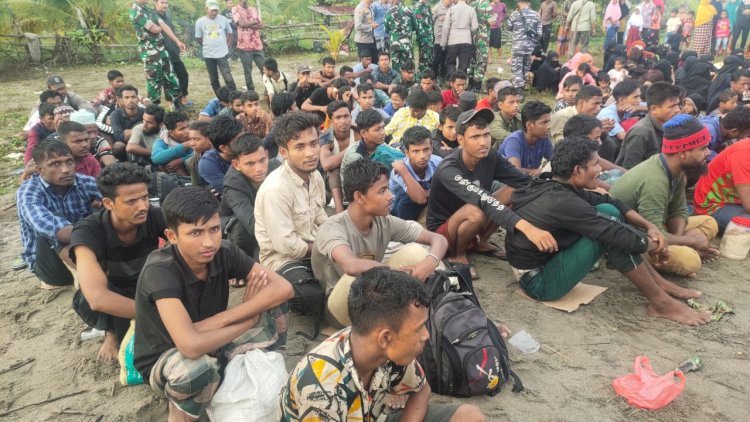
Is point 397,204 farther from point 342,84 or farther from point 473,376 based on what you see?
point 342,84

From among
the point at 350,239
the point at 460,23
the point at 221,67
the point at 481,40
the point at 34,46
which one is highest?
the point at 34,46

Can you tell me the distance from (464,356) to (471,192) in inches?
61.5

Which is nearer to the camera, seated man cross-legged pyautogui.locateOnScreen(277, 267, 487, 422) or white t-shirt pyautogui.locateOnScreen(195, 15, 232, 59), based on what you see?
seated man cross-legged pyautogui.locateOnScreen(277, 267, 487, 422)

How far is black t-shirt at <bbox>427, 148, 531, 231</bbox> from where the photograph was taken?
379 cm

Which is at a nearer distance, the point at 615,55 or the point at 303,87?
the point at 303,87

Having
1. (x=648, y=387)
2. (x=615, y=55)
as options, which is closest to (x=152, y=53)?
(x=648, y=387)

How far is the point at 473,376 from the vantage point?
261 cm

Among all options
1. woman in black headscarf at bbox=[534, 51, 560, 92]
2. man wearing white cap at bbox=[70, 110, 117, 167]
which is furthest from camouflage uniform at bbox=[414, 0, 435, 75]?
man wearing white cap at bbox=[70, 110, 117, 167]

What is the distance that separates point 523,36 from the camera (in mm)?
10055

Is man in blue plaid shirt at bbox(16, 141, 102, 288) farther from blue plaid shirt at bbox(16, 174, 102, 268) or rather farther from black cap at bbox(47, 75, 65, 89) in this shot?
black cap at bbox(47, 75, 65, 89)

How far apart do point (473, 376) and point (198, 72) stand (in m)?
13.3

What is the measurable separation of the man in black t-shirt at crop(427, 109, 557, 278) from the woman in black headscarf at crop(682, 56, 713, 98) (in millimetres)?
6741

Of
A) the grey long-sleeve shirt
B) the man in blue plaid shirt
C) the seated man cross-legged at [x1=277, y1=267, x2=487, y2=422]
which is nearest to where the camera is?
the seated man cross-legged at [x1=277, y1=267, x2=487, y2=422]

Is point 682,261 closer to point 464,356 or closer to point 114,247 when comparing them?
point 464,356
